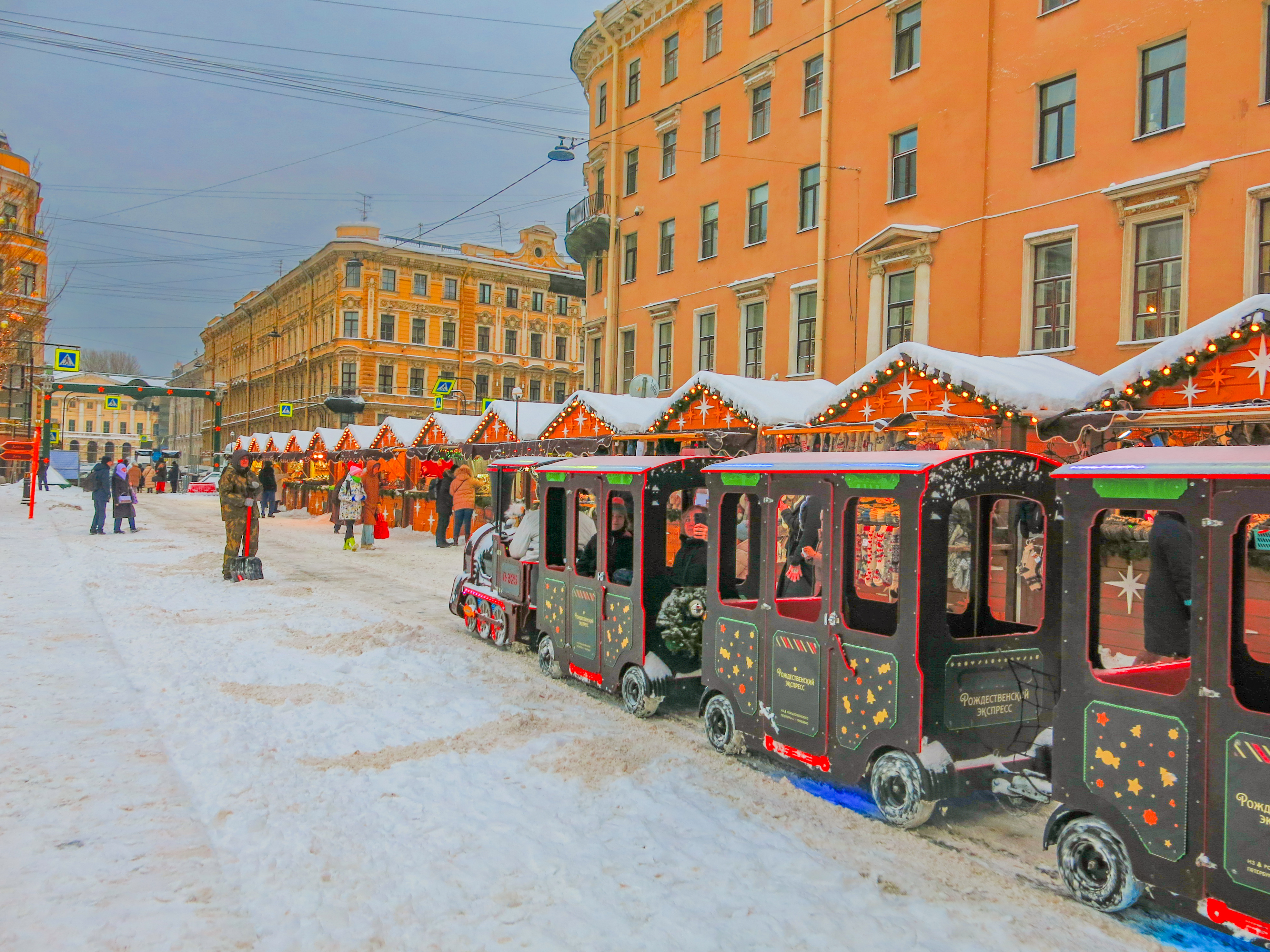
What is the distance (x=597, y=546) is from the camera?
7.58 metres

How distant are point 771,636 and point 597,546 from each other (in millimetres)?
2206

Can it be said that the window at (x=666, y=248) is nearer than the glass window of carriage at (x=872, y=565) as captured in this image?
No

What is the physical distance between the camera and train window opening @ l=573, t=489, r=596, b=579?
7934 millimetres

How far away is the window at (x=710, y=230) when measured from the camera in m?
23.8

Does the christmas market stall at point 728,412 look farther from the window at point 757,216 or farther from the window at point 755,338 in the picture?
the window at point 757,216

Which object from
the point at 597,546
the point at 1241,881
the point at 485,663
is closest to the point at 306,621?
the point at 485,663

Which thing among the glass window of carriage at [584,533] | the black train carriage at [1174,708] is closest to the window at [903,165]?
the glass window of carriage at [584,533]

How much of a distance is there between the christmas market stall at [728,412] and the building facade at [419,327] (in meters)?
39.2

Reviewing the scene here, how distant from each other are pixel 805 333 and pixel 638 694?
15172mm

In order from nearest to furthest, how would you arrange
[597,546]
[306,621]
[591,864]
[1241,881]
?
[1241,881] < [591,864] < [597,546] < [306,621]

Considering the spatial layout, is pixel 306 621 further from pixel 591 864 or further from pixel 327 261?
pixel 327 261

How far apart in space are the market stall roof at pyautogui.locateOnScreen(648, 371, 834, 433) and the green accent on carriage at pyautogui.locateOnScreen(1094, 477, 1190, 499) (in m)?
7.73

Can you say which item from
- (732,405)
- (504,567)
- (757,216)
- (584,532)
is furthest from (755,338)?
(584,532)

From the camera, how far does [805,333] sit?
20750mm
